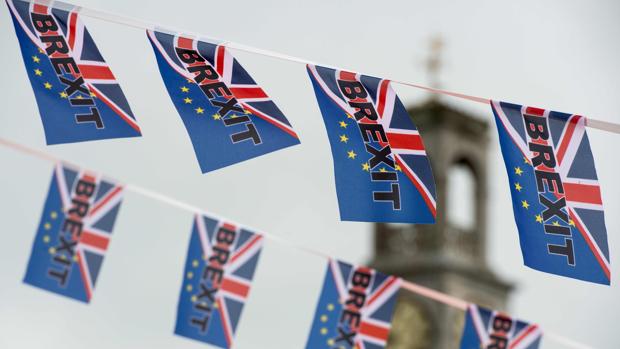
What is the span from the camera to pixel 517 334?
533 inches

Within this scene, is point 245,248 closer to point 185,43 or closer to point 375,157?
point 375,157

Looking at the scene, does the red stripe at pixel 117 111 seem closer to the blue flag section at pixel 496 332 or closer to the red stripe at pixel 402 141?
the red stripe at pixel 402 141

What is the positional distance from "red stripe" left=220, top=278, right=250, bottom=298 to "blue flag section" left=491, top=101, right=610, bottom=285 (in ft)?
14.7

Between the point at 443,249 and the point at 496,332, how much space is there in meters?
27.3

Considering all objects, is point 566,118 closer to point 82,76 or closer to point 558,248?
point 558,248

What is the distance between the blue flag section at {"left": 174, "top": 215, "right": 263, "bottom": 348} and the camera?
13.1 meters

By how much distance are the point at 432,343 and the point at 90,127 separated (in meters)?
31.2

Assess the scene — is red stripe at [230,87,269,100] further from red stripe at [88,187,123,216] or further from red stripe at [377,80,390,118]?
red stripe at [88,187,123,216]

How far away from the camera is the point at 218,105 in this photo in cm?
969

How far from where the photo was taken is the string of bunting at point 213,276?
41.6ft

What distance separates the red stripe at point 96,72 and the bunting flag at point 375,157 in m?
1.60

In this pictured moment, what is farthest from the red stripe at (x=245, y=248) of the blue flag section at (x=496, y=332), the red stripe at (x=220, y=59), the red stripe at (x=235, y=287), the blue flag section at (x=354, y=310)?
the red stripe at (x=220, y=59)

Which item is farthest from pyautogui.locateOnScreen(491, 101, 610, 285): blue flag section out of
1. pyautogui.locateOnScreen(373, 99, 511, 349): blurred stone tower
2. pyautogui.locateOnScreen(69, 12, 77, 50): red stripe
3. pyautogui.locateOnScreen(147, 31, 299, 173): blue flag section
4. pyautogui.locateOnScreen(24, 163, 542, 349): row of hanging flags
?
pyautogui.locateOnScreen(373, 99, 511, 349): blurred stone tower

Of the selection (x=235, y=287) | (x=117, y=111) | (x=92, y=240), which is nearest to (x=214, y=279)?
(x=235, y=287)
